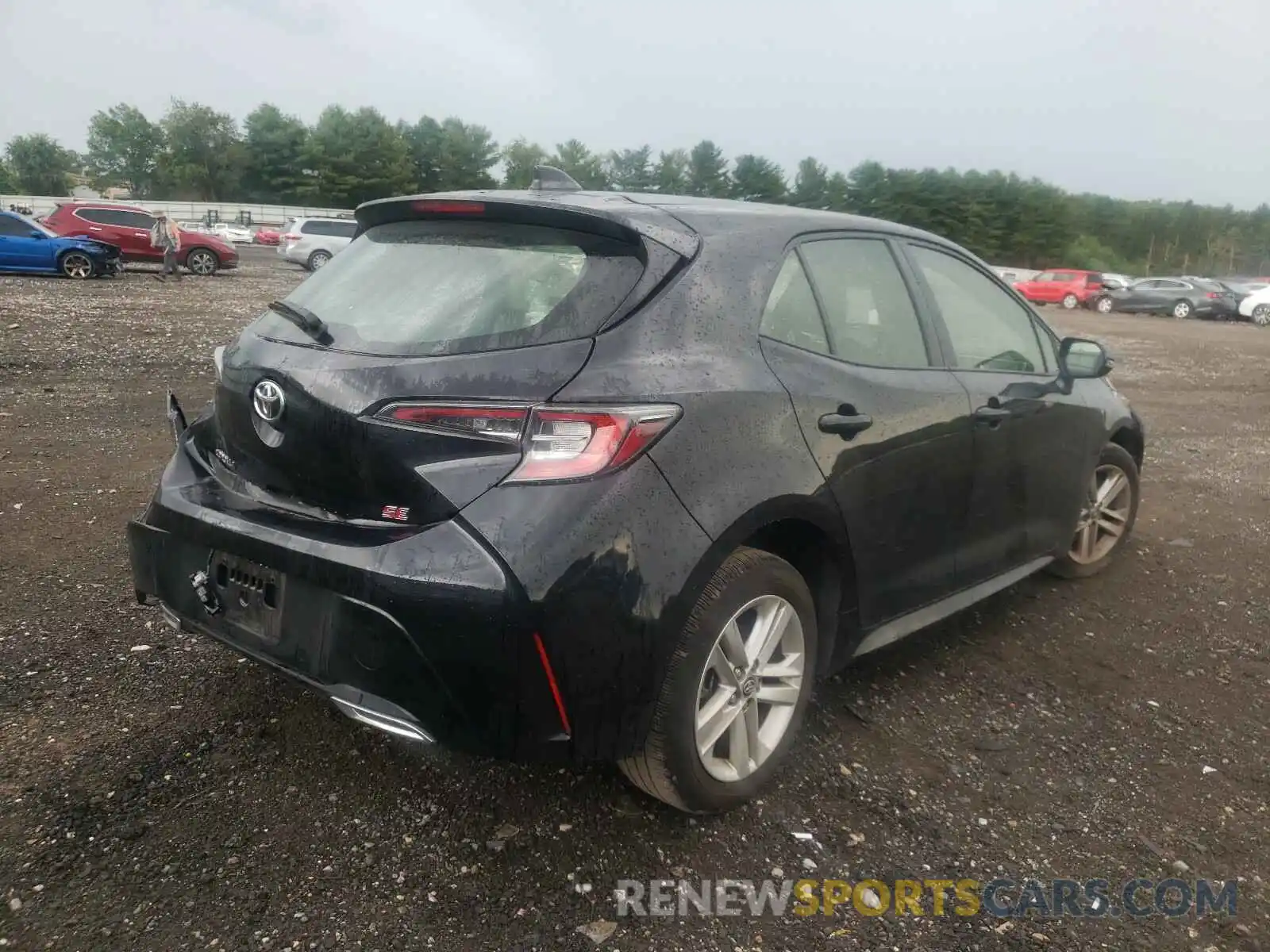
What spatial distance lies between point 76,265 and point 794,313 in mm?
20703

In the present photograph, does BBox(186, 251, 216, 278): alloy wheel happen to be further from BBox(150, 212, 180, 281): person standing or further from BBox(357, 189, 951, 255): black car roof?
BBox(357, 189, 951, 255): black car roof

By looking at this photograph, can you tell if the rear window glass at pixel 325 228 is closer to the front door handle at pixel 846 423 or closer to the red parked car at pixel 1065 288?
the red parked car at pixel 1065 288

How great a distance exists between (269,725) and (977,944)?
7.07ft

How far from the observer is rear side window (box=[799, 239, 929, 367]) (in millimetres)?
2977

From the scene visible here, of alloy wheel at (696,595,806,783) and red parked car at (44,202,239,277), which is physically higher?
red parked car at (44,202,239,277)

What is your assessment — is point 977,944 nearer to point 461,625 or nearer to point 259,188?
point 461,625

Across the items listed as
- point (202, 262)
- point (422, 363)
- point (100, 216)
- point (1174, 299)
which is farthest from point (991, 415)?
point (1174, 299)

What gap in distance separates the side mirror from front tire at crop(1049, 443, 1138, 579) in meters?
0.59

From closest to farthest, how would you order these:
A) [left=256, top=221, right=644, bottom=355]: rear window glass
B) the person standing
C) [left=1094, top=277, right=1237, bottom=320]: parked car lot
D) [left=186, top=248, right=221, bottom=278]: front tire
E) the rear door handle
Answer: [left=256, top=221, right=644, bottom=355]: rear window glass, the rear door handle, the person standing, [left=186, top=248, right=221, bottom=278]: front tire, [left=1094, top=277, right=1237, bottom=320]: parked car lot

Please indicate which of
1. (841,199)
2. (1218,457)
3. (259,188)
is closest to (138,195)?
(259,188)

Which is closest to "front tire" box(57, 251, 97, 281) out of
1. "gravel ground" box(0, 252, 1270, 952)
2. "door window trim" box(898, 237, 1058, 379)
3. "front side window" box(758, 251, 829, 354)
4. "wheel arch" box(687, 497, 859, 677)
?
"gravel ground" box(0, 252, 1270, 952)

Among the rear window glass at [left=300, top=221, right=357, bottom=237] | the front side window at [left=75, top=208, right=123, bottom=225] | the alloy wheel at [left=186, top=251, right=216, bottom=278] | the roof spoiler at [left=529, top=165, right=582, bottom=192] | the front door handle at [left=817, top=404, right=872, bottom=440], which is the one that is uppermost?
the rear window glass at [left=300, top=221, right=357, bottom=237]

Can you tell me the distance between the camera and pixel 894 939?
89.0 inches

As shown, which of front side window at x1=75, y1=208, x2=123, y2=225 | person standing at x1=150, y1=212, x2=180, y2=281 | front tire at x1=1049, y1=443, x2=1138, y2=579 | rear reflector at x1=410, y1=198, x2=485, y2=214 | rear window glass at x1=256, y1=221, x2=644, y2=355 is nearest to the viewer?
rear window glass at x1=256, y1=221, x2=644, y2=355
